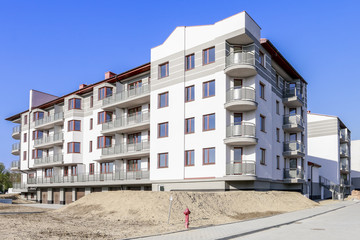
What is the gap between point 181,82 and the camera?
3086 centimetres

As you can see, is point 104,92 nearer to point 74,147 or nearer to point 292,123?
point 74,147

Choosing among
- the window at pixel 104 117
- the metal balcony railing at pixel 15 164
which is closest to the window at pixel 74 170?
the window at pixel 104 117

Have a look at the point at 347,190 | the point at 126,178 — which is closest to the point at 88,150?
the point at 126,178

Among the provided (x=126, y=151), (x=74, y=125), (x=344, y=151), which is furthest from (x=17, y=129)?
(x=344, y=151)

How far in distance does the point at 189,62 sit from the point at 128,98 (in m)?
8.05

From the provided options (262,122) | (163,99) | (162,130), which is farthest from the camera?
(163,99)

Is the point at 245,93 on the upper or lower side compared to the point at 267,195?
upper

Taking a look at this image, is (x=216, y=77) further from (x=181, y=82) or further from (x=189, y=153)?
(x=189, y=153)

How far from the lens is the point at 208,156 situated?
2816 centimetres

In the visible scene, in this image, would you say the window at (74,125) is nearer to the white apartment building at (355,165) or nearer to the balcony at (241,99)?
the balcony at (241,99)

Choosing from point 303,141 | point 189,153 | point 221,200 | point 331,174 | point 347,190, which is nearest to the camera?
point 221,200

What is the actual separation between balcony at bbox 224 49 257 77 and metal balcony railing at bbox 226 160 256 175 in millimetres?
7234

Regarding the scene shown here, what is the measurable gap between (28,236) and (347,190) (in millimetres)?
60053

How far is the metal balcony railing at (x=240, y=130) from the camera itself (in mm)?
27078
